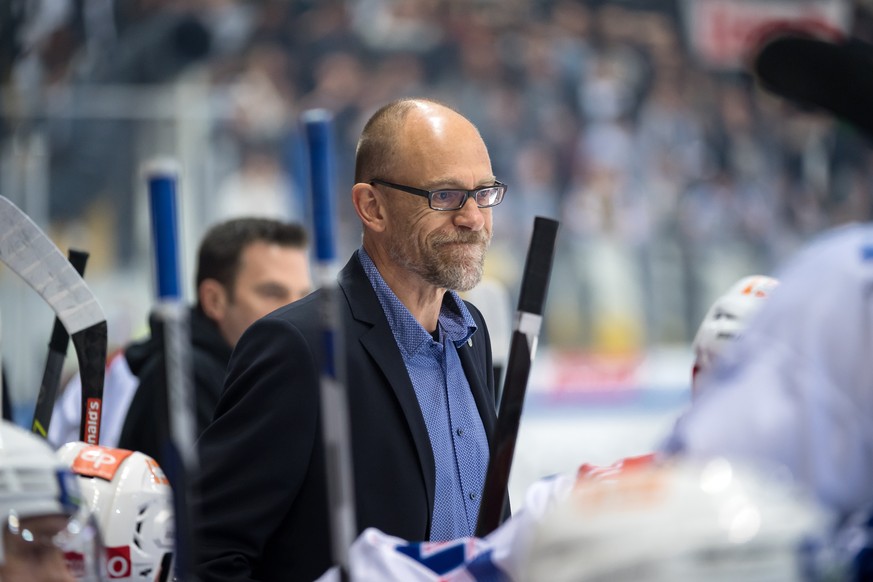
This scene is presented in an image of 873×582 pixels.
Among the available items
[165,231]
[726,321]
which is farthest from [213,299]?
[165,231]

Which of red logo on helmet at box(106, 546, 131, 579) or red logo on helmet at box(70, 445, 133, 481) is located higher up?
red logo on helmet at box(70, 445, 133, 481)

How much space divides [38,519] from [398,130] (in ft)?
3.15

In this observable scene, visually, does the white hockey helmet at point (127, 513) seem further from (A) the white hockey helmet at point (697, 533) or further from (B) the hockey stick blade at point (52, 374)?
(A) the white hockey helmet at point (697, 533)

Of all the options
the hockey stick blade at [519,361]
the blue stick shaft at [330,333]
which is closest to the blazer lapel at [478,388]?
the hockey stick blade at [519,361]

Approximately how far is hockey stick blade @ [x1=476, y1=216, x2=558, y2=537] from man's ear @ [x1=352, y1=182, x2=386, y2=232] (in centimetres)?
61

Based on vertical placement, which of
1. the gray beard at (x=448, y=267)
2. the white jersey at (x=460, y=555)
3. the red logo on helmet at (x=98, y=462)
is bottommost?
the white jersey at (x=460, y=555)

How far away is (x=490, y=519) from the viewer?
4.48 feet

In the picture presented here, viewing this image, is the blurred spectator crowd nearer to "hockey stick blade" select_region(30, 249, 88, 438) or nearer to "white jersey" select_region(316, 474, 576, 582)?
"hockey stick blade" select_region(30, 249, 88, 438)

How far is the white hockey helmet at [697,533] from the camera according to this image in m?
0.79

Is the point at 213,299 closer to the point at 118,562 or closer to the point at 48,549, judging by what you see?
the point at 118,562

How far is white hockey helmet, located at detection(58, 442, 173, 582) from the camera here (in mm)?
1493

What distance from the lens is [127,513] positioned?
150 cm

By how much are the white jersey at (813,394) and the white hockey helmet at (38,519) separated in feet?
1.98

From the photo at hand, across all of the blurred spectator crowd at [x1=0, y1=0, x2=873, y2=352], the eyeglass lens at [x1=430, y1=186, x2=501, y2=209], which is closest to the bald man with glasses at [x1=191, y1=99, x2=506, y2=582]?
the eyeglass lens at [x1=430, y1=186, x2=501, y2=209]
